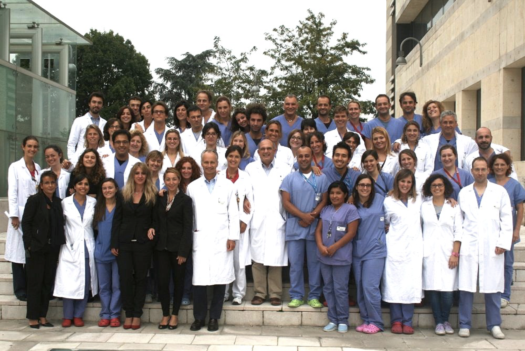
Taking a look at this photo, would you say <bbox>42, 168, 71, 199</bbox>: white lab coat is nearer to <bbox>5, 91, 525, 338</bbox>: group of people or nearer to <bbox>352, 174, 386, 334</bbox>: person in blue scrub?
<bbox>5, 91, 525, 338</bbox>: group of people

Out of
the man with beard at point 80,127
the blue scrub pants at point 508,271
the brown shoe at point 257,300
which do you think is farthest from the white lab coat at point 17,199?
the blue scrub pants at point 508,271

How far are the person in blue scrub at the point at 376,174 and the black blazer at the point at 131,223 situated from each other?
9.20 ft

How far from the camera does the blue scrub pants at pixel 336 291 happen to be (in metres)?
6.48

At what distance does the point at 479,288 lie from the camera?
20.6 ft

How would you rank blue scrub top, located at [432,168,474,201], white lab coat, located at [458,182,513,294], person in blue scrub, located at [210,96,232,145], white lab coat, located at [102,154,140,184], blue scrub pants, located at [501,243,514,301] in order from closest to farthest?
white lab coat, located at [458,182,513,294]
blue scrub pants, located at [501,243,514,301]
blue scrub top, located at [432,168,474,201]
white lab coat, located at [102,154,140,184]
person in blue scrub, located at [210,96,232,145]

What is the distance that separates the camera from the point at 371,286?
6.46 meters

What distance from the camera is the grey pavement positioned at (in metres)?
5.90

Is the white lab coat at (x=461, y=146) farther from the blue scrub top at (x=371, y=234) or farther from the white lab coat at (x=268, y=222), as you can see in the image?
the white lab coat at (x=268, y=222)

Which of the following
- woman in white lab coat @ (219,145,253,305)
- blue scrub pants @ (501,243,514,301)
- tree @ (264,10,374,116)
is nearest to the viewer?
blue scrub pants @ (501,243,514,301)

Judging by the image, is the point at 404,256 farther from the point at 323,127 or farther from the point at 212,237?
the point at 323,127

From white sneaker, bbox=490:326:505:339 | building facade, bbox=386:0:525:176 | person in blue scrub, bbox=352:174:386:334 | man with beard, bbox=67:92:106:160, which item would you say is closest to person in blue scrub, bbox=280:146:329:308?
person in blue scrub, bbox=352:174:386:334

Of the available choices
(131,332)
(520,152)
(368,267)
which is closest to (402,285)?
(368,267)

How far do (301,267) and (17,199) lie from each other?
391cm

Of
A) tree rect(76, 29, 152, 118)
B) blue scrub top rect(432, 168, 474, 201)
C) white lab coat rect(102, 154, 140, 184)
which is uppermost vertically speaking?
tree rect(76, 29, 152, 118)
